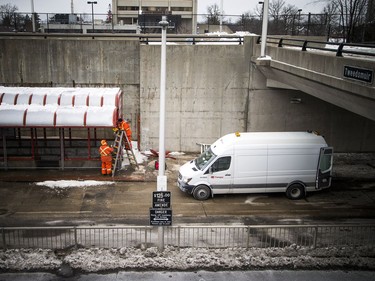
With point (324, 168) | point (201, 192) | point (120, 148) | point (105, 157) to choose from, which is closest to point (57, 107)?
point (105, 157)

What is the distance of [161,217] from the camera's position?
11102 mm

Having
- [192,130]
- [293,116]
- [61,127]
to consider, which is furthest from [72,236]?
[293,116]

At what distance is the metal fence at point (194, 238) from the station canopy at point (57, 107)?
19.7 feet

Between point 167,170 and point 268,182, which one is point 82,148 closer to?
point 167,170

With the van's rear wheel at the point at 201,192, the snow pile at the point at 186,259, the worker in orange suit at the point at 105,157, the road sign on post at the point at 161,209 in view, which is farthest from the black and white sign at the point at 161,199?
the worker in orange suit at the point at 105,157

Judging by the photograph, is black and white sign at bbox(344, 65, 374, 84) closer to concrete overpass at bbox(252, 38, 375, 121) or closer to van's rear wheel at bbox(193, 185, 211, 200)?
concrete overpass at bbox(252, 38, 375, 121)

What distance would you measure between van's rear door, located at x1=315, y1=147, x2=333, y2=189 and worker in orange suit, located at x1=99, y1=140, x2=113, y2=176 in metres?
8.63

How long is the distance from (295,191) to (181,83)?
27.8ft

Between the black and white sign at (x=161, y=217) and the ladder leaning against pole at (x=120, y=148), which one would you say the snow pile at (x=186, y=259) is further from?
the ladder leaning against pole at (x=120, y=148)

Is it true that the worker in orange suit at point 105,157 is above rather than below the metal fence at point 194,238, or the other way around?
above

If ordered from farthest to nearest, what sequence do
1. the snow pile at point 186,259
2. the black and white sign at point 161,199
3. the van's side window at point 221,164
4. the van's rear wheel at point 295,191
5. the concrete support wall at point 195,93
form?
the concrete support wall at point 195,93, the van's rear wheel at point 295,191, the van's side window at point 221,164, the black and white sign at point 161,199, the snow pile at point 186,259

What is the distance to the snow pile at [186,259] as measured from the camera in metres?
10.8

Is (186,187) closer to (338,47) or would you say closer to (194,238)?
(194,238)

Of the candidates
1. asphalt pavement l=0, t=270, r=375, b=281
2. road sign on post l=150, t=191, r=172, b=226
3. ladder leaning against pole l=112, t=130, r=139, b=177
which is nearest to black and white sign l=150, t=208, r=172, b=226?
road sign on post l=150, t=191, r=172, b=226
